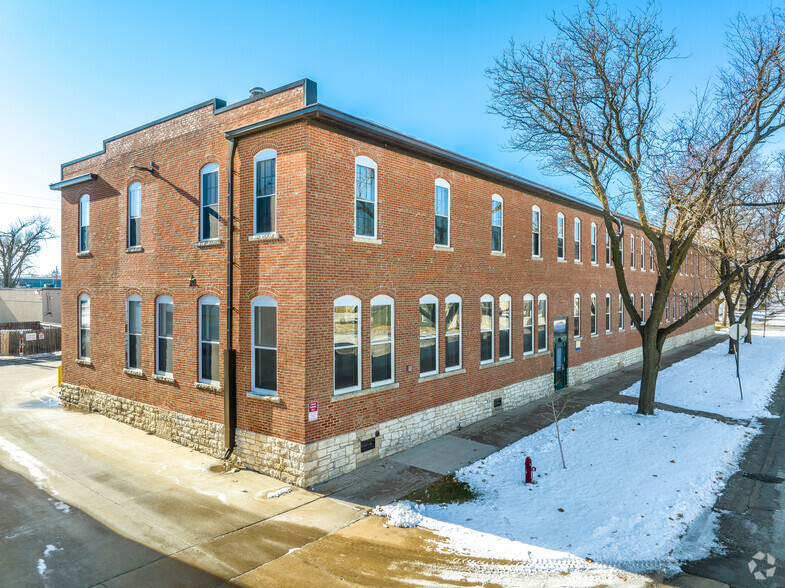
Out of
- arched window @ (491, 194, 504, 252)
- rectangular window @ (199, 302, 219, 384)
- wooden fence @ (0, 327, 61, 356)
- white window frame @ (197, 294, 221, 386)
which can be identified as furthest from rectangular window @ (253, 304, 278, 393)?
wooden fence @ (0, 327, 61, 356)

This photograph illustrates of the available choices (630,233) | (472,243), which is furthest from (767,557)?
(630,233)

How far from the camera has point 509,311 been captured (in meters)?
17.8

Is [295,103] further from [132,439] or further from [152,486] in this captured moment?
[132,439]

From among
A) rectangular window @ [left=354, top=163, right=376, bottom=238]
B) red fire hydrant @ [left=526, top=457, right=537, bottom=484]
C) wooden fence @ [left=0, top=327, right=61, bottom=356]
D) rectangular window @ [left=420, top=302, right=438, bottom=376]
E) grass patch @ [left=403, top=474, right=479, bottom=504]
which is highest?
rectangular window @ [left=354, top=163, right=376, bottom=238]

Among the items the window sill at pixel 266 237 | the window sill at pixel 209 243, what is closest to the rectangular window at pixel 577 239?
the window sill at pixel 266 237

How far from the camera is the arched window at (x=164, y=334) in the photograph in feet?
46.7

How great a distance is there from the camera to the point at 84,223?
1756 centimetres

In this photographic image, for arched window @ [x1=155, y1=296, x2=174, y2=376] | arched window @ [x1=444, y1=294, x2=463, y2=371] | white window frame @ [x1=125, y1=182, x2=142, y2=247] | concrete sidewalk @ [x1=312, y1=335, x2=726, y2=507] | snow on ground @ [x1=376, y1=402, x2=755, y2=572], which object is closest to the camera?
snow on ground @ [x1=376, y1=402, x2=755, y2=572]

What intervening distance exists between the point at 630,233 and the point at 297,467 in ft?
84.1

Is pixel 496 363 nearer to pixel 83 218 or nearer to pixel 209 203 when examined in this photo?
pixel 209 203

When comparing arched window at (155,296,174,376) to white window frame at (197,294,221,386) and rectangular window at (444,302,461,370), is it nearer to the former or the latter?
white window frame at (197,294,221,386)

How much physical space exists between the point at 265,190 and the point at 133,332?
7.62 m

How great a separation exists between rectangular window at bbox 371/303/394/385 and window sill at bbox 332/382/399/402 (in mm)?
154

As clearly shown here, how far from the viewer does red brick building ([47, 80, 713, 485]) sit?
11.0m
